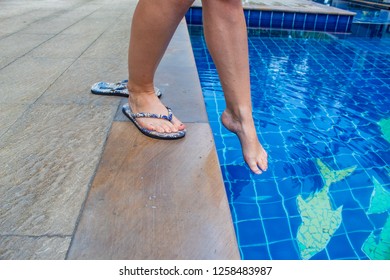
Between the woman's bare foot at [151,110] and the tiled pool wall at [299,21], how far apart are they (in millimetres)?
6282

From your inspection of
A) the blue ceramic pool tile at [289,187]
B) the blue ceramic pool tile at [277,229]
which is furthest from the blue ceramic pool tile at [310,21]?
the blue ceramic pool tile at [277,229]

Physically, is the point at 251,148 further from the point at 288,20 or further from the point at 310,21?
the point at 310,21

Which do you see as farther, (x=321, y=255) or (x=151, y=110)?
(x=321, y=255)

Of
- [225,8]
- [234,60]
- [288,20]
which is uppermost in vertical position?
[225,8]

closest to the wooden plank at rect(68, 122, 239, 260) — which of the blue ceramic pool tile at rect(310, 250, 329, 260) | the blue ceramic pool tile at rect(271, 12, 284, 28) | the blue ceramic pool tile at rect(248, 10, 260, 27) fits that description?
the blue ceramic pool tile at rect(310, 250, 329, 260)

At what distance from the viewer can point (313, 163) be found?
8.96 ft

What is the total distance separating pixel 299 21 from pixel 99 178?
7356 mm

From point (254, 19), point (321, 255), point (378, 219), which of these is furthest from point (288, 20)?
point (321, 255)

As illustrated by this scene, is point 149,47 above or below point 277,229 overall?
above

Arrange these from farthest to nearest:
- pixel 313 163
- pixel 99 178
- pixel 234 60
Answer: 1. pixel 313 163
2. pixel 234 60
3. pixel 99 178

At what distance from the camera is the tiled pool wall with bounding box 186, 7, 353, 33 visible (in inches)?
289

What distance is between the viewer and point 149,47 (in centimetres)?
140

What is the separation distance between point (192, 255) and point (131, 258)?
0.18 m

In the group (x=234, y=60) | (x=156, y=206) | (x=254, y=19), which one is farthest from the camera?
(x=254, y=19)
